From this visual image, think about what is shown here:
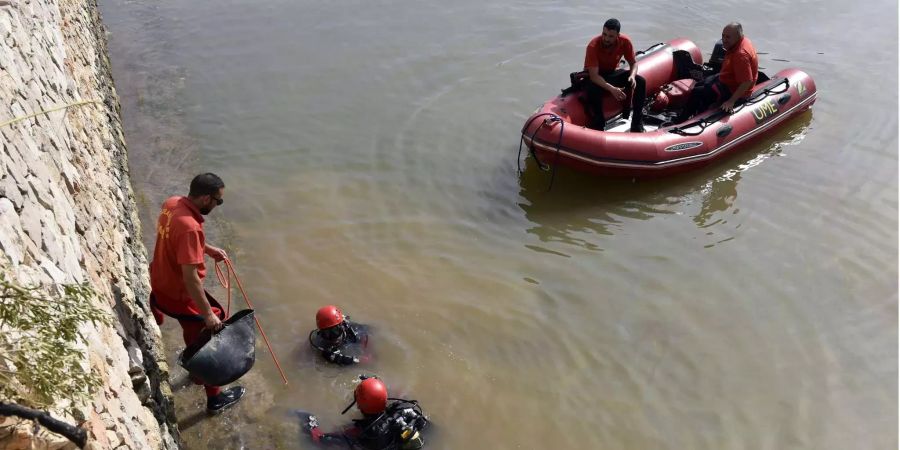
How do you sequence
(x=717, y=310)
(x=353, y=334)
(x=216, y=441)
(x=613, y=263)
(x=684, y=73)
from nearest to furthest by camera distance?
1. (x=216, y=441)
2. (x=353, y=334)
3. (x=717, y=310)
4. (x=613, y=263)
5. (x=684, y=73)

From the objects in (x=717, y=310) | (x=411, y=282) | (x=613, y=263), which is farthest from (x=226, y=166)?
(x=717, y=310)

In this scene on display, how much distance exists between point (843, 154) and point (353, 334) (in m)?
6.51

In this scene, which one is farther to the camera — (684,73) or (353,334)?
(684,73)

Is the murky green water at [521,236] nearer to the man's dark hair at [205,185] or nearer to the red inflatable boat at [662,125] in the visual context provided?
the red inflatable boat at [662,125]

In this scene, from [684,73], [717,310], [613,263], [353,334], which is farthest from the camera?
[684,73]

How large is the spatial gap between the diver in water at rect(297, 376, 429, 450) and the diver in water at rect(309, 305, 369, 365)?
0.76m

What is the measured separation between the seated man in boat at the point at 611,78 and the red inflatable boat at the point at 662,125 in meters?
0.17

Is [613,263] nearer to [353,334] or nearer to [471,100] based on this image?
[353,334]

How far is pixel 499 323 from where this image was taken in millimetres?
6434

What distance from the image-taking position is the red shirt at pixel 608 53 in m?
8.55

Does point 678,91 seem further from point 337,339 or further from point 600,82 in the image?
point 337,339

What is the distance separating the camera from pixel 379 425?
5.07 m

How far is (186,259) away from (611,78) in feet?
19.7

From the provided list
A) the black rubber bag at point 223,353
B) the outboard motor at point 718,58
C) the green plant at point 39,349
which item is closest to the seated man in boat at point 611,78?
the outboard motor at point 718,58
